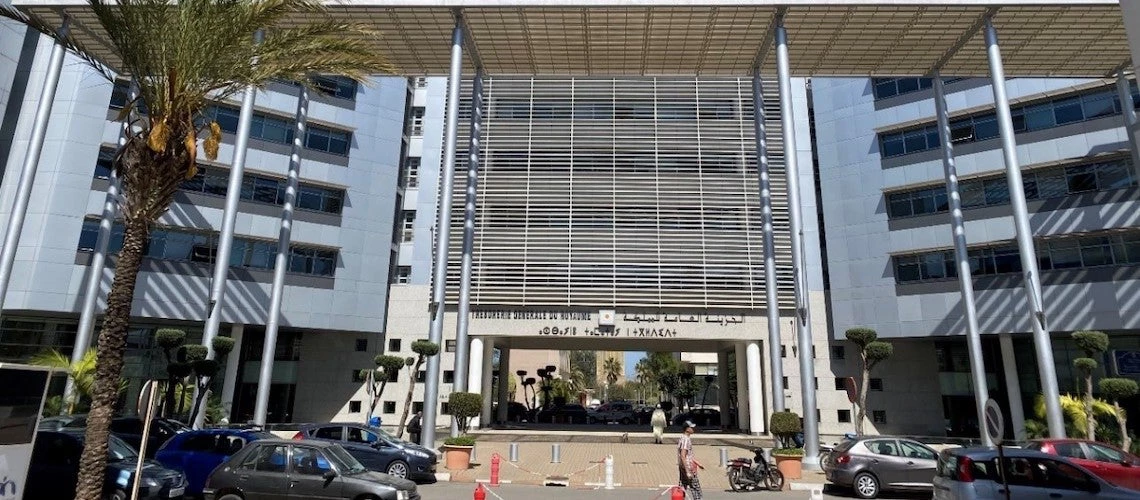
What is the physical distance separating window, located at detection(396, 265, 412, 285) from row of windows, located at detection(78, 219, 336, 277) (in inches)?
167

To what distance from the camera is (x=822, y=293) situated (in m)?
33.8

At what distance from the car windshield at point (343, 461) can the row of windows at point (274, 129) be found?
23.6 metres

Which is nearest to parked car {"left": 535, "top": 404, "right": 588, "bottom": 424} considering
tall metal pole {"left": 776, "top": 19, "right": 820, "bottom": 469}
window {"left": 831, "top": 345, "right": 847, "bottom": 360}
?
window {"left": 831, "top": 345, "right": 847, "bottom": 360}

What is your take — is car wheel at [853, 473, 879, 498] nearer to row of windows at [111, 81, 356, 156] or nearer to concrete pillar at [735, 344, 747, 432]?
concrete pillar at [735, 344, 747, 432]

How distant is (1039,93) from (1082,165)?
390 centimetres

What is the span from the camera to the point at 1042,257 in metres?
28.2

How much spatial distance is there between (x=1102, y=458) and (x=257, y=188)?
110ft

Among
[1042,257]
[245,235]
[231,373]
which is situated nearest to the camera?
[1042,257]

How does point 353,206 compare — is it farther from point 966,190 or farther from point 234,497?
point 966,190

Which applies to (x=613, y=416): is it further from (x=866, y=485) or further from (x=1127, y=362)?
(x=866, y=485)

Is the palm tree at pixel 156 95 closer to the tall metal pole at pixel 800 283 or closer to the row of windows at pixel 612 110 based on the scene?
the tall metal pole at pixel 800 283

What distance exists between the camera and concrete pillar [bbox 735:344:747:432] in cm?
3434

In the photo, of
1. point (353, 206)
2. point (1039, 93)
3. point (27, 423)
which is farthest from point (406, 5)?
point (1039, 93)

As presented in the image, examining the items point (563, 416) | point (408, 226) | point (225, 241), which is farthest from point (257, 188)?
point (563, 416)
